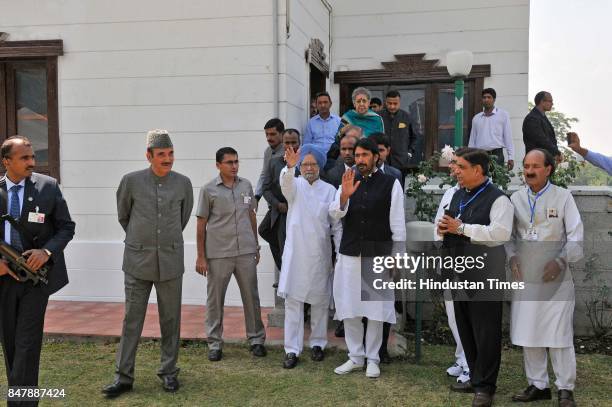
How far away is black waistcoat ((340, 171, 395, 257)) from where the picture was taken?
457 centimetres

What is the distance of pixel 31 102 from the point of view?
733 centimetres

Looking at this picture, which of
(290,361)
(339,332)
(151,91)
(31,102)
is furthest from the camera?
(31,102)

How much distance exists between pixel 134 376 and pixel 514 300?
2981 mm

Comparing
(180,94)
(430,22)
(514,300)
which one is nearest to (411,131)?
(430,22)

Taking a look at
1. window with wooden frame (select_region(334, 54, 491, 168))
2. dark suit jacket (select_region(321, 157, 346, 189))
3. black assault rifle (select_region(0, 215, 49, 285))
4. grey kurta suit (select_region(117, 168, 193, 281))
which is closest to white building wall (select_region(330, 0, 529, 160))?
window with wooden frame (select_region(334, 54, 491, 168))

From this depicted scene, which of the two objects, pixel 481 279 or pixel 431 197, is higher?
pixel 431 197

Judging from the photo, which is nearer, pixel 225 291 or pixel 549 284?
pixel 549 284

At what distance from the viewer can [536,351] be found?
4117 mm

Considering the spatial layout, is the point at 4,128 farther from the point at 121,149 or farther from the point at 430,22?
the point at 430,22

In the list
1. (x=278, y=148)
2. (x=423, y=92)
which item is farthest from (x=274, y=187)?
(x=423, y=92)

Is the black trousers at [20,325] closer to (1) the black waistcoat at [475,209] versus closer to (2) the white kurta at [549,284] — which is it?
(1) the black waistcoat at [475,209]

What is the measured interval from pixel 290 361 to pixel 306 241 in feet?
3.31

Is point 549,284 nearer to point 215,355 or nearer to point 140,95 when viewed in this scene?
point 215,355

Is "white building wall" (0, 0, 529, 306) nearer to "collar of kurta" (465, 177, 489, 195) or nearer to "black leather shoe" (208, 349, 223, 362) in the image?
"black leather shoe" (208, 349, 223, 362)
